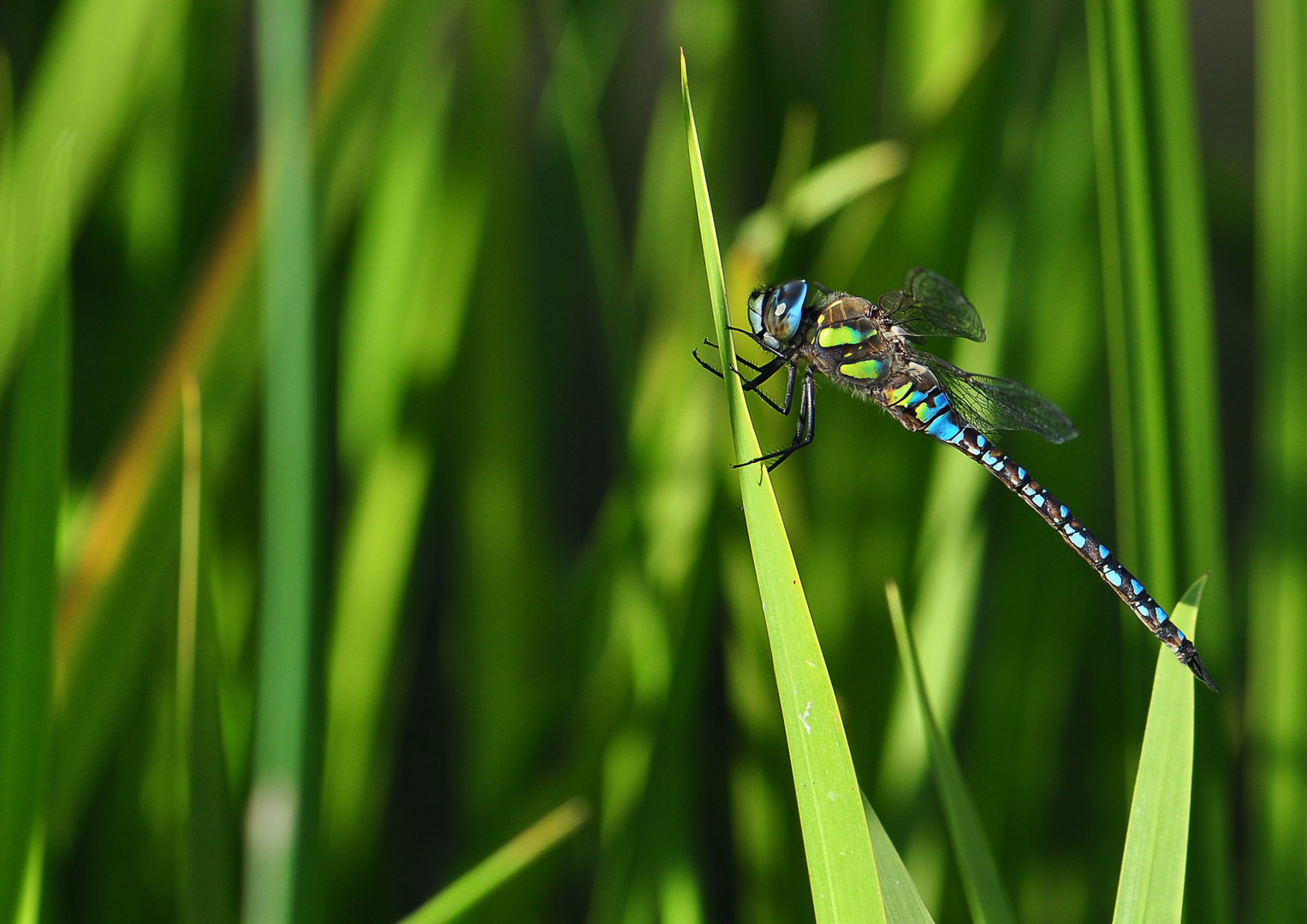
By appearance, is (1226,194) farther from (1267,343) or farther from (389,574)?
(389,574)

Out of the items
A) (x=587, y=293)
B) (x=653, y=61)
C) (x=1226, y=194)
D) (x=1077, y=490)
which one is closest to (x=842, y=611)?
(x=1077, y=490)

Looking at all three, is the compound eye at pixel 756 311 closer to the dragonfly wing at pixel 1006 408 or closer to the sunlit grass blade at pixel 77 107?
the dragonfly wing at pixel 1006 408

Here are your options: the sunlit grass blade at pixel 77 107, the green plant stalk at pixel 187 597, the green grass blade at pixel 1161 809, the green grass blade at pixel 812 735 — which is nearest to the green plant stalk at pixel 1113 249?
the green grass blade at pixel 1161 809

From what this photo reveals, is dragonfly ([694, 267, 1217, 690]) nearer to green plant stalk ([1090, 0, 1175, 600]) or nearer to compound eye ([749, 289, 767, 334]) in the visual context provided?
compound eye ([749, 289, 767, 334])

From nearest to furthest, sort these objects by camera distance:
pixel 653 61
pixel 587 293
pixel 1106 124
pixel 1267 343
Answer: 1. pixel 1106 124
2. pixel 1267 343
3. pixel 587 293
4. pixel 653 61

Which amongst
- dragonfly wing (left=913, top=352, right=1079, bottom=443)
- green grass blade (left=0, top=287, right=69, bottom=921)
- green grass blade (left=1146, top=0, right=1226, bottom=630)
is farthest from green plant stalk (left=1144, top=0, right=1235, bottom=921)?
green grass blade (left=0, top=287, right=69, bottom=921)

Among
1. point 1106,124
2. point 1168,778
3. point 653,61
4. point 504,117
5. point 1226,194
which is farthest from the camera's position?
point 653,61
